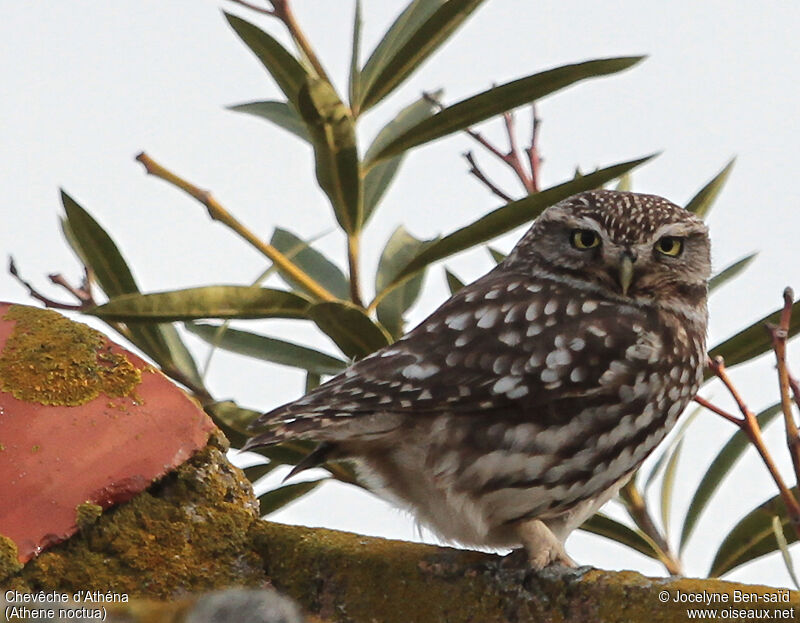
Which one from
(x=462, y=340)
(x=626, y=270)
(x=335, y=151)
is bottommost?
(x=462, y=340)

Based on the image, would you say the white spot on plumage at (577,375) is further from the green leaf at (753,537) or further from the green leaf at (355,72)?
the green leaf at (355,72)

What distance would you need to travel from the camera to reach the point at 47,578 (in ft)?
7.84

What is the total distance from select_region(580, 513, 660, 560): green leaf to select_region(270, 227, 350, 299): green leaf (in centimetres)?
92

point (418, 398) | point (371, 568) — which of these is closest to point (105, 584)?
point (371, 568)

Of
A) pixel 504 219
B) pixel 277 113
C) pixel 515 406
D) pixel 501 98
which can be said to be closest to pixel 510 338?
pixel 515 406

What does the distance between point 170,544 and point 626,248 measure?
56.0 inches

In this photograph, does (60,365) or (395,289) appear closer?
(60,365)

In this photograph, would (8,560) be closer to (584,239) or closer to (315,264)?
(315,264)

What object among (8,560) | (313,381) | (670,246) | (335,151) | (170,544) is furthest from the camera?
(313,381)

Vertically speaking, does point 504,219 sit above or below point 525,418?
above

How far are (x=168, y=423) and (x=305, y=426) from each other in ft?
1.07

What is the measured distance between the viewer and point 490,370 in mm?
2965

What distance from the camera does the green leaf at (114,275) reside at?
327cm

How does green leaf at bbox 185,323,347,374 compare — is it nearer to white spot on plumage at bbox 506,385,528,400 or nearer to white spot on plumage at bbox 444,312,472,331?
white spot on plumage at bbox 444,312,472,331
